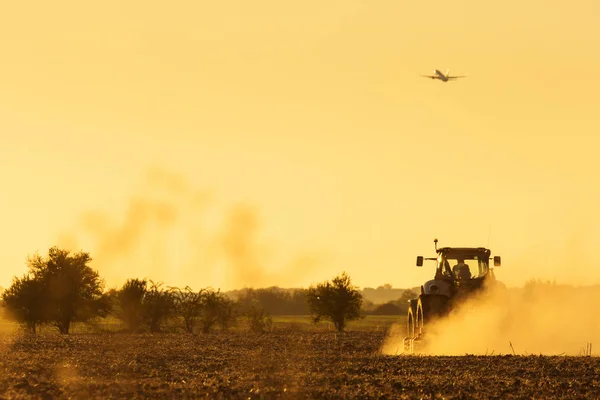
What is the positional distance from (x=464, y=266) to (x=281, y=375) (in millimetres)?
11022

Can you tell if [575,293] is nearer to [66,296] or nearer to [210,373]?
[210,373]

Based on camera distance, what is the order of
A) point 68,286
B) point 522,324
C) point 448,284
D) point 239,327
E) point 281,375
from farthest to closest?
1. point 239,327
2. point 68,286
3. point 522,324
4. point 448,284
5. point 281,375

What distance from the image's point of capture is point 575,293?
139 feet

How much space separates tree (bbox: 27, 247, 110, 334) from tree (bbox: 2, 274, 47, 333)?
257mm

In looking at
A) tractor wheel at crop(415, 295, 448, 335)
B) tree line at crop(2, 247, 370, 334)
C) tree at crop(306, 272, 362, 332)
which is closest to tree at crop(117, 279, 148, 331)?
tree line at crop(2, 247, 370, 334)

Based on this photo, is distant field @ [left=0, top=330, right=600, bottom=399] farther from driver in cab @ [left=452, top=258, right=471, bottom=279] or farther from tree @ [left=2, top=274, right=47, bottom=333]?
tree @ [left=2, top=274, right=47, bottom=333]

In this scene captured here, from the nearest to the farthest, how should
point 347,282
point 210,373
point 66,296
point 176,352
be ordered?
point 210,373 → point 176,352 → point 66,296 → point 347,282

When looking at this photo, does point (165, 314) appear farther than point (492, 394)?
Yes

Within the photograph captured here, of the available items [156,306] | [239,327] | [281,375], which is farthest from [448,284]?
[239,327]

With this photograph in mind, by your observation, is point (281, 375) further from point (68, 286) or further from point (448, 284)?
point (68, 286)

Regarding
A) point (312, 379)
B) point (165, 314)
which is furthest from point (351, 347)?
point (165, 314)

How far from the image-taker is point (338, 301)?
74875 millimetres

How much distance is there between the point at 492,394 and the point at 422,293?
42.0 feet

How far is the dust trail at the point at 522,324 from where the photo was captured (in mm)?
35094
